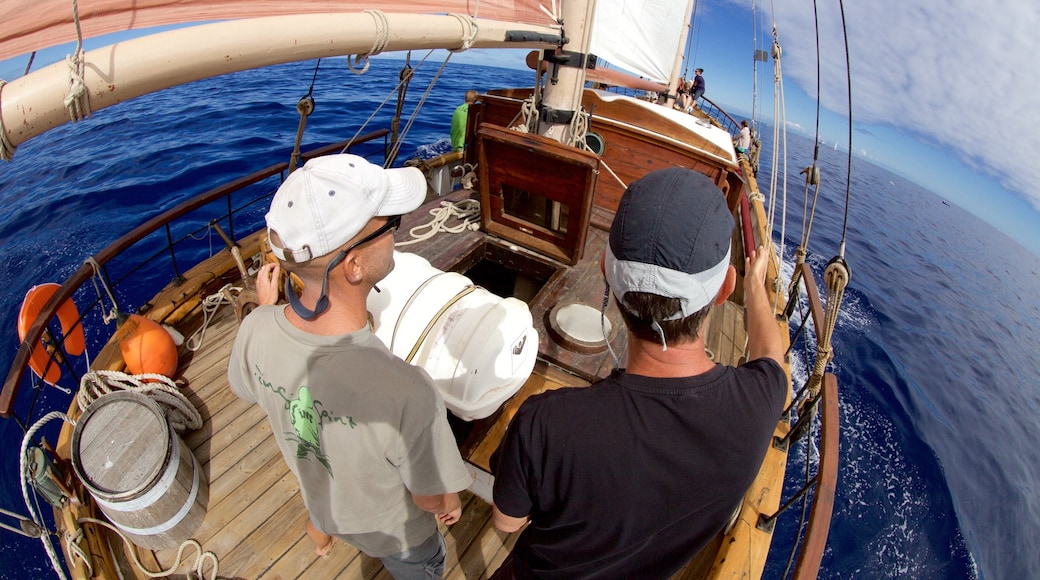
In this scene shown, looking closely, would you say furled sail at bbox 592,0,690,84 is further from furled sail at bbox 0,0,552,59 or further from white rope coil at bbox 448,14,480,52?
furled sail at bbox 0,0,552,59

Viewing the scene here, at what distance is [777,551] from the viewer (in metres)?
4.98

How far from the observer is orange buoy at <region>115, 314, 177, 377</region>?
314 centimetres

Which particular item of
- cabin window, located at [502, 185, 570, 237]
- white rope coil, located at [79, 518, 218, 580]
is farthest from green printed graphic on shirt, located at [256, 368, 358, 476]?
cabin window, located at [502, 185, 570, 237]

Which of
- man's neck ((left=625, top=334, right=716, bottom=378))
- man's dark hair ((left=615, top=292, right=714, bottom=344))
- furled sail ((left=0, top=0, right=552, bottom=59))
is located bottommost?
man's neck ((left=625, top=334, right=716, bottom=378))

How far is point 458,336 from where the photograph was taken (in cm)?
246

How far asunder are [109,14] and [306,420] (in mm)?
1614

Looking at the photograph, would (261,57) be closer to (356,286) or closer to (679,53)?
(356,286)

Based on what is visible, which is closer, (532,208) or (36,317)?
(36,317)

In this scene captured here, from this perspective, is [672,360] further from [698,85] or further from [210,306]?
[698,85]

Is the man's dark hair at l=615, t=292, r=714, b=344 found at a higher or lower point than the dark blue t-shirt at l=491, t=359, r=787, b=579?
higher

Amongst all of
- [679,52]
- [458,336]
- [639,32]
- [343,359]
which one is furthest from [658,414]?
[679,52]

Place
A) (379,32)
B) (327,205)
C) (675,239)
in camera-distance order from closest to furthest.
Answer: (675,239) < (327,205) < (379,32)

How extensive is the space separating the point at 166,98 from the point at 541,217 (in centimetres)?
2004

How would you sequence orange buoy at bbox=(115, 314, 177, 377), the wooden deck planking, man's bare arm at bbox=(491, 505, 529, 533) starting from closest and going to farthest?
man's bare arm at bbox=(491, 505, 529, 533), the wooden deck planking, orange buoy at bbox=(115, 314, 177, 377)
